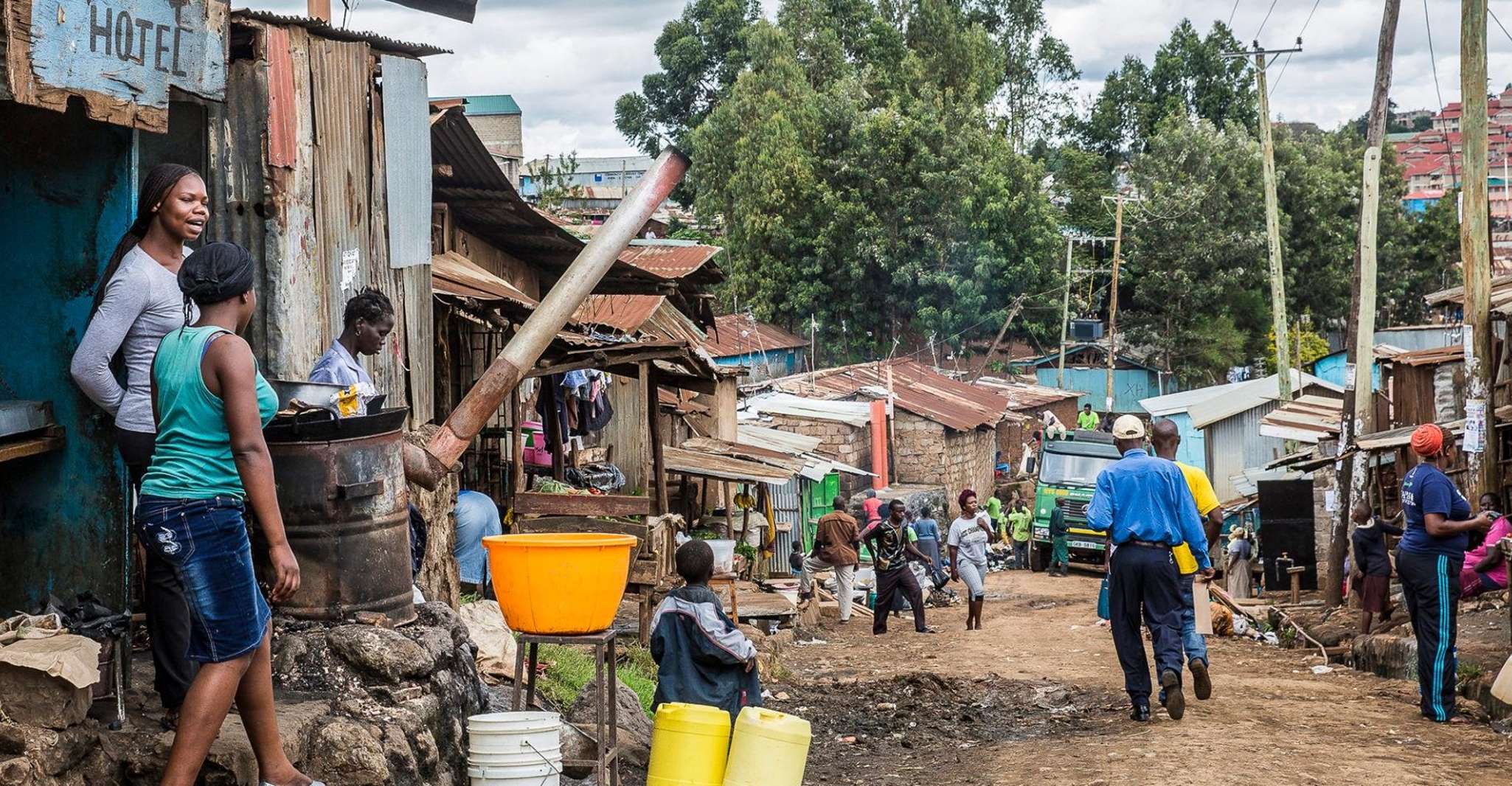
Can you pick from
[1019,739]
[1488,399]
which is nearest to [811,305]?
[1488,399]

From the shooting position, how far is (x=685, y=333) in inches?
788

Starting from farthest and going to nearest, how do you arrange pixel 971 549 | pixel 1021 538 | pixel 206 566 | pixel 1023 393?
1. pixel 1023 393
2. pixel 1021 538
3. pixel 971 549
4. pixel 206 566

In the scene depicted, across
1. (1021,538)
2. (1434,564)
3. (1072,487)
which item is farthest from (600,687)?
(1021,538)

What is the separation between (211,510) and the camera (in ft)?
14.7

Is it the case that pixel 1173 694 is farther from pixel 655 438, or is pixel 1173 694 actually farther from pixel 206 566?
pixel 655 438

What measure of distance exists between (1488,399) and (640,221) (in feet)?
30.4

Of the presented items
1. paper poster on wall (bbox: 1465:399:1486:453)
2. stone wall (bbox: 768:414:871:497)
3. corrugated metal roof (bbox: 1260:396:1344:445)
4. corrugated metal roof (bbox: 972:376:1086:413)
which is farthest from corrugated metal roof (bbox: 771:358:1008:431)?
paper poster on wall (bbox: 1465:399:1486:453)

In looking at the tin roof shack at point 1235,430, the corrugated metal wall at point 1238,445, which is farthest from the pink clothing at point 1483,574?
the corrugated metal wall at point 1238,445

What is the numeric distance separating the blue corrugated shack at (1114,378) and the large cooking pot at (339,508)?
42.9 meters

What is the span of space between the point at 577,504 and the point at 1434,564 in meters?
6.35

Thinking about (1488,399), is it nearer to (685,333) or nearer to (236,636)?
(685,333)

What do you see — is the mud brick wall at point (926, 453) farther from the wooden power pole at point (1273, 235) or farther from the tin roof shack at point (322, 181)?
the tin roof shack at point (322, 181)

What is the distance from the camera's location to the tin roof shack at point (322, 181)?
685 centimetres

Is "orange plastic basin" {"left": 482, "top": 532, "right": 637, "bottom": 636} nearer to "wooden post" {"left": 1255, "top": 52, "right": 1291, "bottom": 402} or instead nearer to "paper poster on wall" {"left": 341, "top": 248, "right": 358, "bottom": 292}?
"paper poster on wall" {"left": 341, "top": 248, "right": 358, "bottom": 292}
